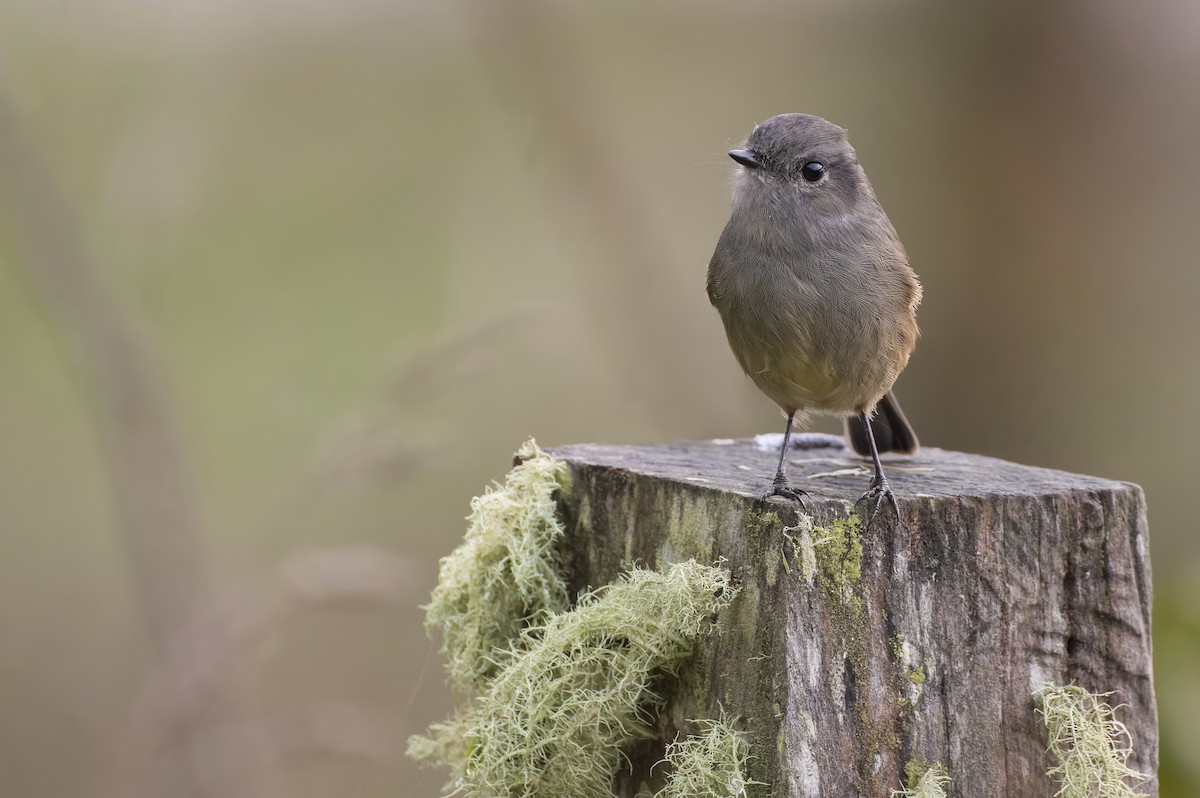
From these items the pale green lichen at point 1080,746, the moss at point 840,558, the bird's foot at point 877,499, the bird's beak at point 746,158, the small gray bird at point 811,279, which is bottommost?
the pale green lichen at point 1080,746

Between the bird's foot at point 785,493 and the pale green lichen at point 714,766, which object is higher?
the bird's foot at point 785,493

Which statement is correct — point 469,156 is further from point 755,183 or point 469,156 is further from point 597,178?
point 755,183

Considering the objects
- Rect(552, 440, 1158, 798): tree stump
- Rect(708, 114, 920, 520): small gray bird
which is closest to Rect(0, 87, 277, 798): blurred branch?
Rect(552, 440, 1158, 798): tree stump

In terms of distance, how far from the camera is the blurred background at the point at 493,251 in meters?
4.36

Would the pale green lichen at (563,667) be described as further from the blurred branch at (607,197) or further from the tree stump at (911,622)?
the blurred branch at (607,197)

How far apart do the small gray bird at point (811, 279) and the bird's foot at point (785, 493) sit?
355 millimetres

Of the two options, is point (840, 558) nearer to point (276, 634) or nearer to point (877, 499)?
point (877, 499)

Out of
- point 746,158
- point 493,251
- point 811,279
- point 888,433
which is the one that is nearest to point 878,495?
point 811,279

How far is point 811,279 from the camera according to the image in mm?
2670

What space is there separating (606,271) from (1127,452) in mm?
2778

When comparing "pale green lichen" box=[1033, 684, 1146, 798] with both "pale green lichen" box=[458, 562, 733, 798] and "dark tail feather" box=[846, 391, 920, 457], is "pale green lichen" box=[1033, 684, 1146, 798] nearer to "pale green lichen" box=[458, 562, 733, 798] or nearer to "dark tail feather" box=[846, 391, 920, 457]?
"pale green lichen" box=[458, 562, 733, 798]

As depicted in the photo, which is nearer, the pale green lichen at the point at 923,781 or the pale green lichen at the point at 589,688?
the pale green lichen at the point at 923,781

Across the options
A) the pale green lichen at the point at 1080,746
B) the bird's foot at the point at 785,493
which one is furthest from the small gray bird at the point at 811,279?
the pale green lichen at the point at 1080,746

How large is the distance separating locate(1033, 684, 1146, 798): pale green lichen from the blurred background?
206 centimetres
